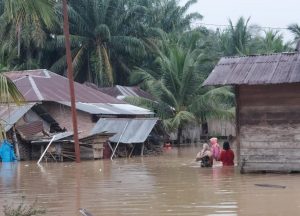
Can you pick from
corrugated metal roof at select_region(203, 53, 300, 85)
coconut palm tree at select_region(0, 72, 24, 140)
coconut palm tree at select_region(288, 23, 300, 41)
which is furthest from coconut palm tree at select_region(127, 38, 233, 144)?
coconut palm tree at select_region(0, 72, 24, 140)

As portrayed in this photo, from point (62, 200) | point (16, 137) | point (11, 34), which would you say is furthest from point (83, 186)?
point (11, 34)

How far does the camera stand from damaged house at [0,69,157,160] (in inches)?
951

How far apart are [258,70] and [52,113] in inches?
585

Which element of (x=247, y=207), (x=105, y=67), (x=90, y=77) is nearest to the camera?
(x=247, y=207)

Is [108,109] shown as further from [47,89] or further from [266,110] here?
[266,110]

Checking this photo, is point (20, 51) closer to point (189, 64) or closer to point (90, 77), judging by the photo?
point (90, 77)

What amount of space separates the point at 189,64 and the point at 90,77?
10.8 metres

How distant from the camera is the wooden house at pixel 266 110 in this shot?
569 inches

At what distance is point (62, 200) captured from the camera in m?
10.8

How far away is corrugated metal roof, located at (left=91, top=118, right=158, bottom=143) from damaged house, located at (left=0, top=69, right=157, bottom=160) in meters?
0.32

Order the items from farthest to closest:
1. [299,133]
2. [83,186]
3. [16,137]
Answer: [16,137]
[299,133]
[83,186]

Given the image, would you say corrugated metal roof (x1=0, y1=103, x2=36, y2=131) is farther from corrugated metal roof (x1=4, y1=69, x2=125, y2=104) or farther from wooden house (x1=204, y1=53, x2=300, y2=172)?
wooden house (x1=204, y1=53, x2=300, y2=172)

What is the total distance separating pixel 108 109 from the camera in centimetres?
2864

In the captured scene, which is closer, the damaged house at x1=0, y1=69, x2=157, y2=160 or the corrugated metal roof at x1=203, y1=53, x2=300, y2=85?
the corrugated metal roof at x1=203, y1=53, x2=300, y2=85
